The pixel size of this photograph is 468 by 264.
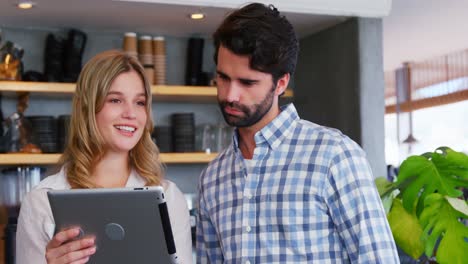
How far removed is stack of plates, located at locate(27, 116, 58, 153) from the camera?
429cm

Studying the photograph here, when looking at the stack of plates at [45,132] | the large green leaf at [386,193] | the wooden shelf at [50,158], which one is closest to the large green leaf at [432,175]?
the large green leaf at [386,193]

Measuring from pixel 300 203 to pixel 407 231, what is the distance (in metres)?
1.07

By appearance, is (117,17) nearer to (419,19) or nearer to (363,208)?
(363,208)

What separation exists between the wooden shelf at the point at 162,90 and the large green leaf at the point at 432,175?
1969 mm

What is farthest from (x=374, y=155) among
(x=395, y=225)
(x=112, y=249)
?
(x=112, y=249)

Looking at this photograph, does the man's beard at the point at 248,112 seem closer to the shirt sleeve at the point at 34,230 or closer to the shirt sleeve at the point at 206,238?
the shirt sleeve at the point at 206,238

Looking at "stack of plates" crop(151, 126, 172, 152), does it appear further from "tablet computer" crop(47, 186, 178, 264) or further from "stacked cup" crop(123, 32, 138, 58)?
"tablet computer" crop(47, 186, 178, 264)

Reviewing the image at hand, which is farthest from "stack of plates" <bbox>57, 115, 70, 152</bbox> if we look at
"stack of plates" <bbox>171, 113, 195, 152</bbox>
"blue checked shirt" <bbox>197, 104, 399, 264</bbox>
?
"blue checked shirt" <bbox>197, 104, 399, 264</bbox>

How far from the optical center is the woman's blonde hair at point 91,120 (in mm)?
2074

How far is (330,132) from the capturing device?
6.21 feet

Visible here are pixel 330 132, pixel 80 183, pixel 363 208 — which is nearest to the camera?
pixel 363 208

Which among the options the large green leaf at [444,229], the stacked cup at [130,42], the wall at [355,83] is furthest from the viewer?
the stacked cup at [130,42]

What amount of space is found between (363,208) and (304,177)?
166 millimetres

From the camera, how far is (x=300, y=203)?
1.83 metres
